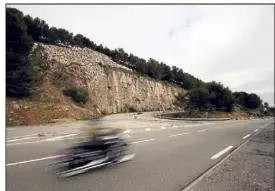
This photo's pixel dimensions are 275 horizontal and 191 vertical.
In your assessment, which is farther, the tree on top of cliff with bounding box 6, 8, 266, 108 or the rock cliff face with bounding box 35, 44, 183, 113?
the rock cliff face with bounding box 35, 44, 183, 113

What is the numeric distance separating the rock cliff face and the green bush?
672mm

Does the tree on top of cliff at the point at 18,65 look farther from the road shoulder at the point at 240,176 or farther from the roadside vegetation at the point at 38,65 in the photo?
the road shoulder at the point at 240,176

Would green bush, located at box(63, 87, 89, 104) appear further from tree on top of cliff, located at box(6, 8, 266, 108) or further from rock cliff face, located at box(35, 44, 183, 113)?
tree on top of cliff, located at box(6, 8, 266, 108)

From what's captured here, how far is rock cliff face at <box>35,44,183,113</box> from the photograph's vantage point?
28.1m

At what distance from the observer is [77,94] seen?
26.4 meters

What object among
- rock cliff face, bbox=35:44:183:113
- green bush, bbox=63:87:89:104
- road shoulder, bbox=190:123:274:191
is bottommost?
road shoulder, bbox=190:123:274:191

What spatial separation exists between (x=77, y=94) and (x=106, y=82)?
53.6 feet

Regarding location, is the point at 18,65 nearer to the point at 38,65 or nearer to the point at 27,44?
the point at 38,65

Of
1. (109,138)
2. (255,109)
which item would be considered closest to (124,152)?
(109,138)

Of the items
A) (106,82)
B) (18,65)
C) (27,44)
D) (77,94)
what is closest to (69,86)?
(77,94)

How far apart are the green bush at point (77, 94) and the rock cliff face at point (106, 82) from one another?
67 centimetres

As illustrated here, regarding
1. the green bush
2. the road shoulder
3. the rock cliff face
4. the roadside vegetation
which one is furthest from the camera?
the rock cliff face

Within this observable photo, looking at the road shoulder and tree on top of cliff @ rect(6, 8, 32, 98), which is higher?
tree on top of cliff @ rect(6, 8, 32, 98)

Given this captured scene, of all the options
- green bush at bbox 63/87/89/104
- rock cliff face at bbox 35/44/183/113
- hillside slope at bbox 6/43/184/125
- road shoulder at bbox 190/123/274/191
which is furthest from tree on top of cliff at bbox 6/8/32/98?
road shoulder at bbox 190/123/274/191
